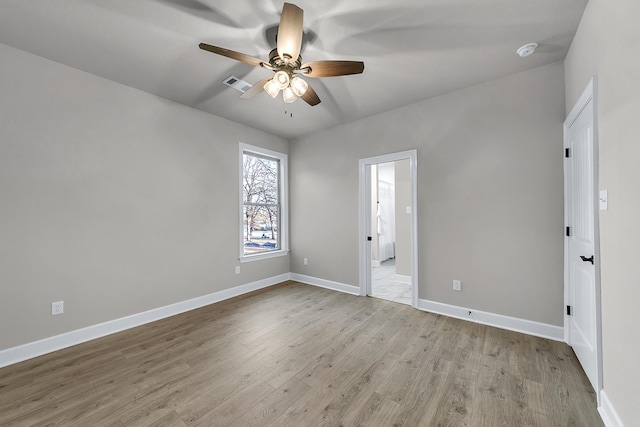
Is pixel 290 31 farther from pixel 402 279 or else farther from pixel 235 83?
pixel 402 279

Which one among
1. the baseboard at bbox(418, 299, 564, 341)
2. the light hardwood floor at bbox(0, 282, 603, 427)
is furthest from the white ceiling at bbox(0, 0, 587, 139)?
the light hardwood floor at bbox(0, 282, 603, 427)

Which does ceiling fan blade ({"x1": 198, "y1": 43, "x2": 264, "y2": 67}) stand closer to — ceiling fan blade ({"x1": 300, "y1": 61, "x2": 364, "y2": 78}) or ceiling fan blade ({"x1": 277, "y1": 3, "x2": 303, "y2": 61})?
ceiling fan blade ({"x1": 277, "y1": 3, "x2": 303, "y2": 61})

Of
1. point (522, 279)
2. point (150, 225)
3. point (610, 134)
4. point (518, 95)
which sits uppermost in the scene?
point (518, 95)

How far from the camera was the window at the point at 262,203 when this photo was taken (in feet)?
14.1

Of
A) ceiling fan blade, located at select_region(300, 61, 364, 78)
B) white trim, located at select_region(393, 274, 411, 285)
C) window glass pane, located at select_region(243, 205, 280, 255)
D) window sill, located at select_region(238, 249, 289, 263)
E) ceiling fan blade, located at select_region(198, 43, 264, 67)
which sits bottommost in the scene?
white trim, located at select_region(393, 274, 411, 285)

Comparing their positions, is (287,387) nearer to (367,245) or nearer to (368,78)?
(367,245)

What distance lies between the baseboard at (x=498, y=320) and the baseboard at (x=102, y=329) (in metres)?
2.87

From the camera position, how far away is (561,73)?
8.20 feet

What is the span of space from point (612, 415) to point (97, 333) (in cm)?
428

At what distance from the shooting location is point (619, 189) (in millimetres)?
1412

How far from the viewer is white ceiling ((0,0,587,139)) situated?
1.85m

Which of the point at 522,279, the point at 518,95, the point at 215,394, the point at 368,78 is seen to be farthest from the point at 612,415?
the point at 368,78

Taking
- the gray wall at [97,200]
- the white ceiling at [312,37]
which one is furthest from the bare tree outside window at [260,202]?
the white ceiling at [312,37]

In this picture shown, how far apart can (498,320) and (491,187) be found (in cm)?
150
